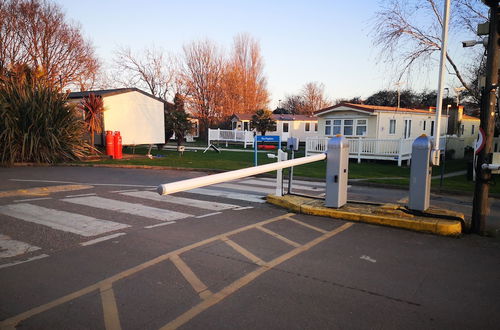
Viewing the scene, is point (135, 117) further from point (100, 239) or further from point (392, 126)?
point (100, 239)

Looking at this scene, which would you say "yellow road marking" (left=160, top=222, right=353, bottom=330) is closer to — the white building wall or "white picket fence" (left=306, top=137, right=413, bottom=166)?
"white picket fence" (left=306, top=137, right=413, bottom=166)

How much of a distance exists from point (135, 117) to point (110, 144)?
174 inches

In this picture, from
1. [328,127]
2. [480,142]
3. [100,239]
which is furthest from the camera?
[328,127]

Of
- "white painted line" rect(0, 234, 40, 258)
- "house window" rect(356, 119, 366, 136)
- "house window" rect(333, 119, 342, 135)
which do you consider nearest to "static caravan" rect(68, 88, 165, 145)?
"house window" rect(333, 119, 342, 135)

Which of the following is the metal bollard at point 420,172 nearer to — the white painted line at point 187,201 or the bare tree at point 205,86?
the white painted line at point 187,201

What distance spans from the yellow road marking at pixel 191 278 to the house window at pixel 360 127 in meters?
20.3

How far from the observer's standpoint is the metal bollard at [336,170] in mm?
6523

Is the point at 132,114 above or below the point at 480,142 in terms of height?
above

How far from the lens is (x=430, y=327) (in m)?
2.95

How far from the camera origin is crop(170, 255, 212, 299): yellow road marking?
3.51 metres

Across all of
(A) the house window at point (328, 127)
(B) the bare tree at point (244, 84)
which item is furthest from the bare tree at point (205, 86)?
(A) the house window at point (328, 127)

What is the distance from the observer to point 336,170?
6.55 metres

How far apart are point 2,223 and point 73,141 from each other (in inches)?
473

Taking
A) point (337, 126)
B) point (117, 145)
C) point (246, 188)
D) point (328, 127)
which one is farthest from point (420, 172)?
point (328, 127)
